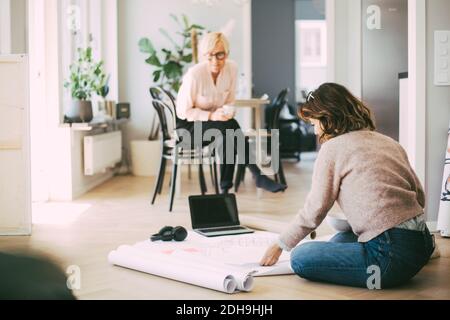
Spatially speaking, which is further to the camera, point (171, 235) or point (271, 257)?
point (171, 235)

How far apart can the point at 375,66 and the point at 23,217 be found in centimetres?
297

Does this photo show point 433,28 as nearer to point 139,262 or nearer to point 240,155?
point 240,155

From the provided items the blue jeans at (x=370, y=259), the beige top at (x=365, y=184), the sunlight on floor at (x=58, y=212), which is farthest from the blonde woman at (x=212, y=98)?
the beige top at (x=365, y=184)

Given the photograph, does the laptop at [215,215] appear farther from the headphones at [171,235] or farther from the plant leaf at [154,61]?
the plant leaf at [154,61]

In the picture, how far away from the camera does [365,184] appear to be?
2.25 metres

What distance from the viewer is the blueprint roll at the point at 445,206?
3.44 m

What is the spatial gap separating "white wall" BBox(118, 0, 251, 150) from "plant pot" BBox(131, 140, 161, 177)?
51 cm

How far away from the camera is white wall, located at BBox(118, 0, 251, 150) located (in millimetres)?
7277

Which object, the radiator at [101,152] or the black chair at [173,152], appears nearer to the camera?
the black chair at [173,152]

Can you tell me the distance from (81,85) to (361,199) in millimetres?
3668

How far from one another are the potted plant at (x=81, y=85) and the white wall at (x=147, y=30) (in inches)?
47.2

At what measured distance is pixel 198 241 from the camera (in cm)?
326

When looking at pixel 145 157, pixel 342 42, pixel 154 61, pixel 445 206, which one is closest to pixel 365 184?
pixel 445 206

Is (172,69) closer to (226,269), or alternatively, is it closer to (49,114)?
(49,114)
